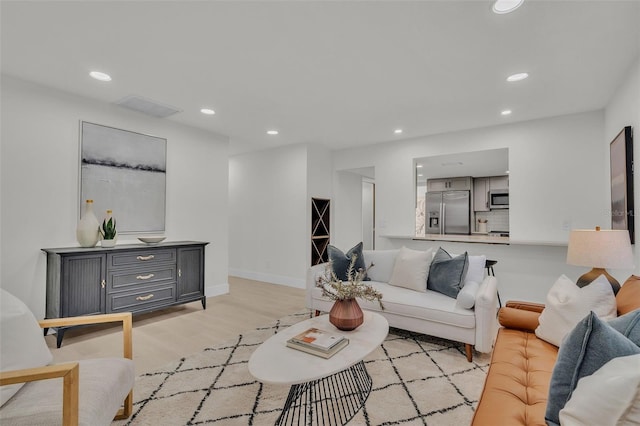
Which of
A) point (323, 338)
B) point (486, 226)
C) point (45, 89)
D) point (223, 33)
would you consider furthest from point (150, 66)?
point (486, 226)

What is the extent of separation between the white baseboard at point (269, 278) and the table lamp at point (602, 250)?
3.82 meters

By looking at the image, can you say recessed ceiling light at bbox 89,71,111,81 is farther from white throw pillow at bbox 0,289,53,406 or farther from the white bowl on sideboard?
white throw pillow at bbox 0,289,53,406

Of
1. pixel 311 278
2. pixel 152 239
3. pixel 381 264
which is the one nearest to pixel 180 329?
pixel 152 239

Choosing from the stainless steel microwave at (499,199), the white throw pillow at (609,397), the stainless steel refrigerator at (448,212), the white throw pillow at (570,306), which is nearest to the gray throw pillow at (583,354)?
the white throw pillow at (609,397)

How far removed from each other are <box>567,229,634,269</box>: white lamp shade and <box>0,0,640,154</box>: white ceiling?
144 centimetres

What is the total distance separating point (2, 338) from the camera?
1370 mm

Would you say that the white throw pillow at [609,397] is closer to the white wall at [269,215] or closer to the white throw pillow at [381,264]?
the white throw pillow at [381,264]

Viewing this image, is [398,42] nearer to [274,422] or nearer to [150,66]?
[150,66]

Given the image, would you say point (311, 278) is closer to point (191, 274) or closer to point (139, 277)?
point (191, 274)

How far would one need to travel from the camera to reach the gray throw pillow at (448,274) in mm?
3070

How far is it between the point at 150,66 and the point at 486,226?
26.1 ft

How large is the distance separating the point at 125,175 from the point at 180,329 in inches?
78.1

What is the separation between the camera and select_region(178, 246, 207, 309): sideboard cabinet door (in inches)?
156

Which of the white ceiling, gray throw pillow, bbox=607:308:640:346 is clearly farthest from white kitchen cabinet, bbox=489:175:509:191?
gray throw pillow, bbox=607:308:640:346
